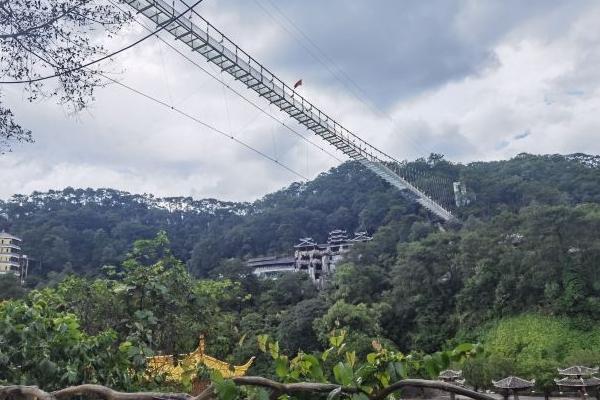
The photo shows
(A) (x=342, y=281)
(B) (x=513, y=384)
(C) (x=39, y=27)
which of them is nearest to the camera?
(C) (x=39, y=27)

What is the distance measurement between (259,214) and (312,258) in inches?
374

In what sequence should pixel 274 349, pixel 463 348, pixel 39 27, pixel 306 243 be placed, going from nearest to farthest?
pixel 463 348 < pixel 274 349 < pixel 39 27 < pixel 306 243

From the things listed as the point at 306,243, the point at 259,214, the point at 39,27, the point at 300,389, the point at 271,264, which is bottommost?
the point at 300,389

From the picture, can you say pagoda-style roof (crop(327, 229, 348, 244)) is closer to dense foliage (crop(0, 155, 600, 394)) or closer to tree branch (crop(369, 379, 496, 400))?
dense foliage (crop(0, 155, 600, 394))

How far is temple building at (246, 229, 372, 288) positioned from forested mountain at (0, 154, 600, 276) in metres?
1.80

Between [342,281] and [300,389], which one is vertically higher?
[342,281]

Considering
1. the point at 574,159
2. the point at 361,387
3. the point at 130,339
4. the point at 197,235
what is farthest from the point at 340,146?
the point at 574,159

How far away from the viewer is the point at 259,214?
4594cm

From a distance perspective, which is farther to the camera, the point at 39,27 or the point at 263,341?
the point at 39,27

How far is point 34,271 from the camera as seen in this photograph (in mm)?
34875

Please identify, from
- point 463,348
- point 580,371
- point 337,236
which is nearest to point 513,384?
point 580,371

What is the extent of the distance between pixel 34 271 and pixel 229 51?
31225 millimetres

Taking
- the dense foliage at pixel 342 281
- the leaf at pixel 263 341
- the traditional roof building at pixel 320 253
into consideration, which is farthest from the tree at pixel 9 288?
the leaf at pixel 263 341

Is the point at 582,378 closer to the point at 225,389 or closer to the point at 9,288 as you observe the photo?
the point at 225,389
